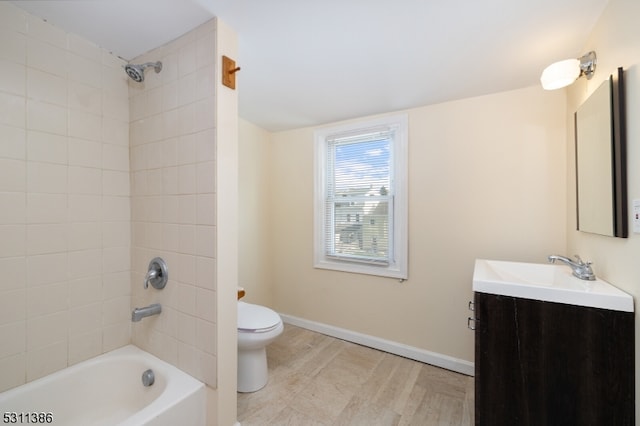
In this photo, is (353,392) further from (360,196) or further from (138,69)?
(138,69)

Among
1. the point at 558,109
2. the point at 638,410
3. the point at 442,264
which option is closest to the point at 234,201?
the point at 442,264

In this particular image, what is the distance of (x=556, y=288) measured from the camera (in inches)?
44.5

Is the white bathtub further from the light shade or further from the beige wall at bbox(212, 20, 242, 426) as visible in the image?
the light shade

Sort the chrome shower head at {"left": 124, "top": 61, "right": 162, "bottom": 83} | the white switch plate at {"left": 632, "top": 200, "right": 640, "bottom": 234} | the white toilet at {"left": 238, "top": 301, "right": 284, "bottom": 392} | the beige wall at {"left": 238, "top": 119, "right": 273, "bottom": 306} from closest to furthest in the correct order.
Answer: the white switch plate at {"left": 632, "top": 200, "right": 640, "bottom": 234}
the chrome shower head at {"left": 124, "top": 61, "right": 162, "bottom": 83}
the white toilet at {"left": 238, "top": 301, "right": 284, "bottom": 392}
the beige wall at {"left": 238, "top": 119, "right": 273, "bottom": 306}

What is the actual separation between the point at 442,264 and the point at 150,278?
202cm

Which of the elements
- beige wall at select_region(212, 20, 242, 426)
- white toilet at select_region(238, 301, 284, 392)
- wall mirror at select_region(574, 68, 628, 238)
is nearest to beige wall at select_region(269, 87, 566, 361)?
wall mirror at select_region(574, 68, 628, 238)

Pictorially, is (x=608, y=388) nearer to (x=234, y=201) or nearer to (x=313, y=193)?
(x=234, y=201)

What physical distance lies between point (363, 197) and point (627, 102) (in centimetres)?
169

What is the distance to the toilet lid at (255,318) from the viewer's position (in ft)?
5.91

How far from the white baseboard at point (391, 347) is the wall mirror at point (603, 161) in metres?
1.29

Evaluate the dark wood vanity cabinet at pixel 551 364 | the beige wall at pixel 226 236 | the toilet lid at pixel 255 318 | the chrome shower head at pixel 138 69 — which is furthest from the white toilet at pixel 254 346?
the chrome shower head at pixel 138 69

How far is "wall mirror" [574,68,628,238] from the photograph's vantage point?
3.64 feet

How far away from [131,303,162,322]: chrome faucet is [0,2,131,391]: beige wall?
0.31m

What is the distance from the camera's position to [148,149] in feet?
5.24
